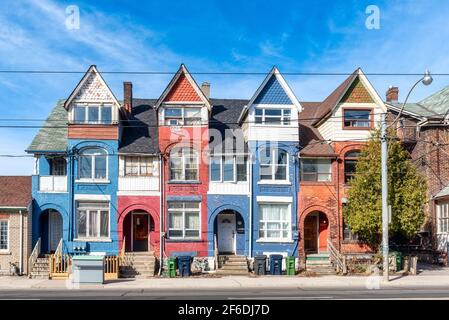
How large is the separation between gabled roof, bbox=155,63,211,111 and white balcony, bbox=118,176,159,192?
4.23 metres

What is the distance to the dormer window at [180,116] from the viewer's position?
31.6m

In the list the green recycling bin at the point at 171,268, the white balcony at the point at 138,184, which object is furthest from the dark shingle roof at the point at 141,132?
the green recycling bin at the point at 171,268

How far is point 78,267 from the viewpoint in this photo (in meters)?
24.0

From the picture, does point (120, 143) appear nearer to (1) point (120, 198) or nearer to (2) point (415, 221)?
(1) point (120, 198)

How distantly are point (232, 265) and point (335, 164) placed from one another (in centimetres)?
864

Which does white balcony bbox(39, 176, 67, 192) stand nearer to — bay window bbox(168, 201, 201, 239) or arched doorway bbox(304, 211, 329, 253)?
bay window bbox(168, 201, 201, 239)

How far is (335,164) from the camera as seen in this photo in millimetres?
32312

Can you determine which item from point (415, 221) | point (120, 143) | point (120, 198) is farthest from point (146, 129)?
point (415, 221)

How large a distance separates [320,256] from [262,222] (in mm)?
3792

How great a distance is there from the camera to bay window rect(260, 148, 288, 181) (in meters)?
31.8

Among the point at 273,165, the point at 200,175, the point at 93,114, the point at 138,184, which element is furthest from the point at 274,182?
the point at 93,114

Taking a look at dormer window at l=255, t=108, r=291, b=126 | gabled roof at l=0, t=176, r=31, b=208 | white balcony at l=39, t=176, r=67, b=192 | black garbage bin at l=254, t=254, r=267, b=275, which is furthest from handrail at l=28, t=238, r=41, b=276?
dormer window at l=255, t=108, r=291, b=126

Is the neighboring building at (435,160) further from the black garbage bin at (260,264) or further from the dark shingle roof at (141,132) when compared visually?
the dark shingle roof at (141,132)

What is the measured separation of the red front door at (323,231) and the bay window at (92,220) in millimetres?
12659
